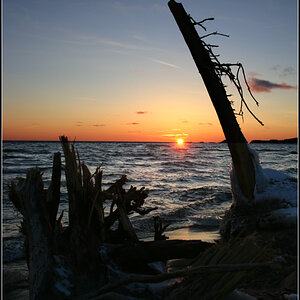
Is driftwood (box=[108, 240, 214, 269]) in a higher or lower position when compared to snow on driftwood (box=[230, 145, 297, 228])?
lower

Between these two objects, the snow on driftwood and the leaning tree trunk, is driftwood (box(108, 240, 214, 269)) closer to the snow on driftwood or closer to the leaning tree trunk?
the snow on driftwood

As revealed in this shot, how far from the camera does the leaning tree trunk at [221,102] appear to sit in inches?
124

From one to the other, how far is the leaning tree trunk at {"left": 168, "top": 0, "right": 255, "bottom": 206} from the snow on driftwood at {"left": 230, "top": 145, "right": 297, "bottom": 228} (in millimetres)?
57

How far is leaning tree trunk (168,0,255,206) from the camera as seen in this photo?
3.16m

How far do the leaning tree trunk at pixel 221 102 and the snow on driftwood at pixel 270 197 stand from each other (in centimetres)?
6

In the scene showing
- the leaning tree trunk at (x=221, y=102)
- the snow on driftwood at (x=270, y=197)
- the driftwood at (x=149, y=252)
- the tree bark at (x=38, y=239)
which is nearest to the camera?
the tree bark at (x=38, y=239)

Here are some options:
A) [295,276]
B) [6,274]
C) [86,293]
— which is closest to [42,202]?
[86,293]

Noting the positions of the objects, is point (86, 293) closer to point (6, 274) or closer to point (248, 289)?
point (248, 289)

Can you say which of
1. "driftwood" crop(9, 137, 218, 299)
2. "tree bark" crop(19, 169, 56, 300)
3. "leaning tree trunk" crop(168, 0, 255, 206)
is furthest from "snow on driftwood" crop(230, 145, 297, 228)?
"tree bark" crop(19, 169, 56, 300)

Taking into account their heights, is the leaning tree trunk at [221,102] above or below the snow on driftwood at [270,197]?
above

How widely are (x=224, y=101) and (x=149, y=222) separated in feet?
16.8

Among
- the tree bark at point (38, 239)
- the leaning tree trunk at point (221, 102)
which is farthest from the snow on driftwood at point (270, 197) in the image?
the tree bark at point (38, 239)

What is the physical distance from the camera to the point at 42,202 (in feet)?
8.03

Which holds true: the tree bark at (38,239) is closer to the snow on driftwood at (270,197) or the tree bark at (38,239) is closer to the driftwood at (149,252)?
the driftwood at (149,252)
